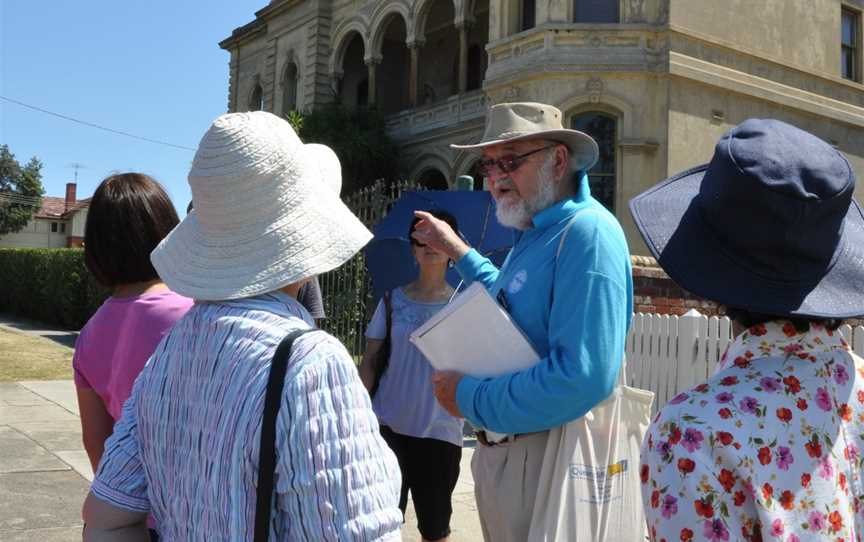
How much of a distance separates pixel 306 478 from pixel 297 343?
0.25m

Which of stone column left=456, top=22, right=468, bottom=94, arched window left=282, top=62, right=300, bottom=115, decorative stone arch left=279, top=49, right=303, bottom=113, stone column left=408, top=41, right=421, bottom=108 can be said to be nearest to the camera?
stone column left=456, top=22, right=468, bottom=94

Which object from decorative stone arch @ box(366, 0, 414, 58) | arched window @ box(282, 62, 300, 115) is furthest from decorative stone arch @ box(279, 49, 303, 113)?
decorative stone arch @ box(366, 0, 414, 58)

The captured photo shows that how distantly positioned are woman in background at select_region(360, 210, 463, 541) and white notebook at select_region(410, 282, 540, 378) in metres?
1.37

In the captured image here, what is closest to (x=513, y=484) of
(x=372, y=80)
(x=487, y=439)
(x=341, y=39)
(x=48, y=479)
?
(x=487, y=439)

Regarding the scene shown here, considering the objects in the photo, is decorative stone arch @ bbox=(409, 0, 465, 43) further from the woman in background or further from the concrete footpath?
the woman in background

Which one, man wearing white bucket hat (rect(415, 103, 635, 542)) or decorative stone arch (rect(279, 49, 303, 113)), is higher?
decorative stone arch (rect(279, 49, 303, 113))

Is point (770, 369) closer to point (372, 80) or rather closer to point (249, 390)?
point (249, 390)

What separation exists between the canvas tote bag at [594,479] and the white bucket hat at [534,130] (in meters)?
0.82

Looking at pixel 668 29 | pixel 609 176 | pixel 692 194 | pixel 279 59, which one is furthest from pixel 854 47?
pixel 692 194

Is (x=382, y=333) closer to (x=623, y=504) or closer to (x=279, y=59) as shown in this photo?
(x=623, y=504)

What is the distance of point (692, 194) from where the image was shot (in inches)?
69.4

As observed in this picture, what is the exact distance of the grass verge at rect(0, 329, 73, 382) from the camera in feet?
40.6

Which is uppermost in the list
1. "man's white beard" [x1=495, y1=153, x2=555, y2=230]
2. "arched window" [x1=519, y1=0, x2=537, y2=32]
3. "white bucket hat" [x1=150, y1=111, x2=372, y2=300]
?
"arched window" [x1=519, y1=0, x2=537, y2=32]

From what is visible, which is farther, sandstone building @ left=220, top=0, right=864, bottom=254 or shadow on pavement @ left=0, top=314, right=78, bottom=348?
shadow on pavement @ left=0, top=314, right=78, bottom=348
